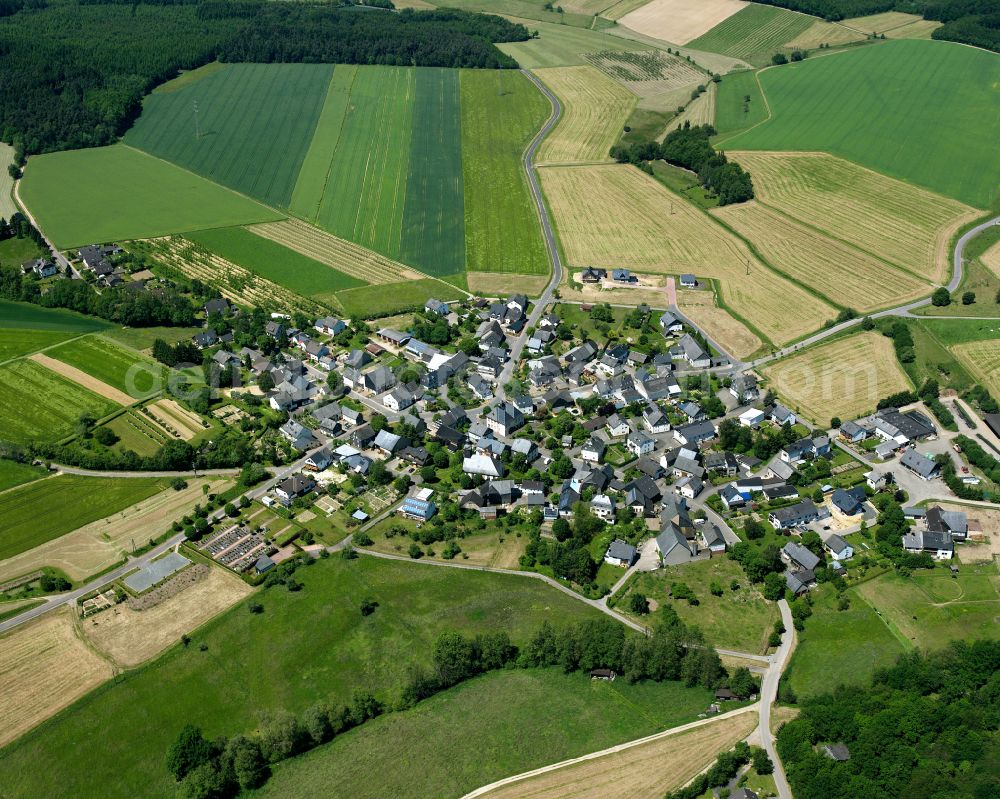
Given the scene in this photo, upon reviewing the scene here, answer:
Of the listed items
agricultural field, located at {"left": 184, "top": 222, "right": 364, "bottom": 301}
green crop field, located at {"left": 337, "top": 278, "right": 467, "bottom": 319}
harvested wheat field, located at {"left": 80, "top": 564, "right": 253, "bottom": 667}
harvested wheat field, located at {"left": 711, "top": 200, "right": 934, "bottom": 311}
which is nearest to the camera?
harvested wheat field, located at {"left": 80, "top": 564, "right": 253, "bottom": 667}

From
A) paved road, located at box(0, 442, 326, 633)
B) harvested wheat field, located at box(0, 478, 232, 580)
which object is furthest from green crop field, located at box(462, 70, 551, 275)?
harvested wheat field, located at box(0, 478, 232, 580)

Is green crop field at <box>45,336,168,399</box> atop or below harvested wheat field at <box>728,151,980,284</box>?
below

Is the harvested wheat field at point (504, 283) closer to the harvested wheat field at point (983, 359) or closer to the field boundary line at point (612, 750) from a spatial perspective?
the harvested wheat field at point (983, 359)

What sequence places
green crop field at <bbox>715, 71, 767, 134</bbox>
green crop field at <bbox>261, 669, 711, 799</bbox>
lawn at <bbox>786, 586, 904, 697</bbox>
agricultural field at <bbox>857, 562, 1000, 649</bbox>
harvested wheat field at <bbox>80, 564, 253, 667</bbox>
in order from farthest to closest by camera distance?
green crop field at <bbox>715, 71, 767, 134</bbox> < agricultural field at <bbox>857, 562, 1000, 649</bbox> < harvested wheat field at <bbox>80, 564, 253, 667</bbox> < lawn at <bbox>786, 586, 904, 697</bbox> < green crop field at <bbox>261, 669, 711, 799</bbox>

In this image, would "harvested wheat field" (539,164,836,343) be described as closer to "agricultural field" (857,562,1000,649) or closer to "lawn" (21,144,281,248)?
"agricultural field" (857,562,1000,649)

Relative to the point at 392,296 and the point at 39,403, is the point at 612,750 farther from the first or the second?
the point at 392,296

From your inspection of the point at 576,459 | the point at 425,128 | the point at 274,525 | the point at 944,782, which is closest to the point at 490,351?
the point at 576,459

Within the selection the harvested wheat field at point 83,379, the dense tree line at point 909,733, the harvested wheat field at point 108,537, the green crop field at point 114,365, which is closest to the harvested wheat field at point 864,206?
the dense tree line at point 909,733
